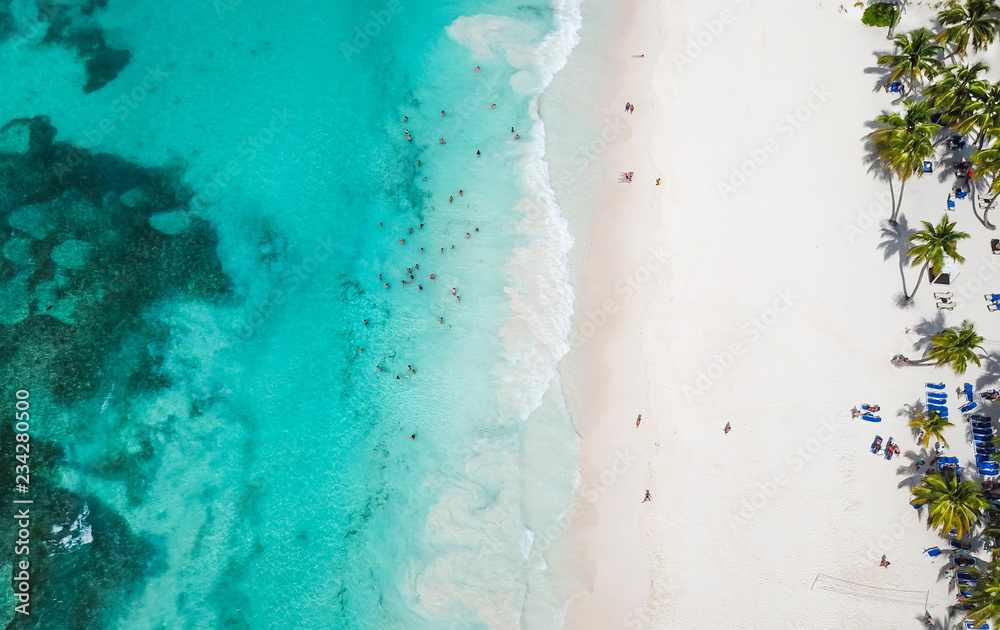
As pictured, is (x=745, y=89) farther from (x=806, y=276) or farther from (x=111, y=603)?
(x=111, y=603)

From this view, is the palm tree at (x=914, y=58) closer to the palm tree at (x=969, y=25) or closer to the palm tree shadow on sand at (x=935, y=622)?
the palm tree at (x=969, y=25)

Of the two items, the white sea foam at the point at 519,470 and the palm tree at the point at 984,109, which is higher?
the palm tree at the point at 984,109

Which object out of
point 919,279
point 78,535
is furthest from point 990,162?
point 78,535

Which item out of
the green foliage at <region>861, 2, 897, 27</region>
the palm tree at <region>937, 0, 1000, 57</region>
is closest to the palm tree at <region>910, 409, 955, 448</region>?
the palm tree at <region>937, 0, 1000, 57</region>

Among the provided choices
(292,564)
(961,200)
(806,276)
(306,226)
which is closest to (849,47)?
(961,200)

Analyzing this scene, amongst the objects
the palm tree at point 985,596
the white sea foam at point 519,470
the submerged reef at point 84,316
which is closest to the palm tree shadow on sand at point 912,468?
the palm tree at point 985,596

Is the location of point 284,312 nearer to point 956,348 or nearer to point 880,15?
point 956,348

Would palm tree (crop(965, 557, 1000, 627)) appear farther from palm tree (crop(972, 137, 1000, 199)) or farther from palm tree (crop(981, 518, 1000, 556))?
palm tree (crop(972, 137, 1000, 199))
